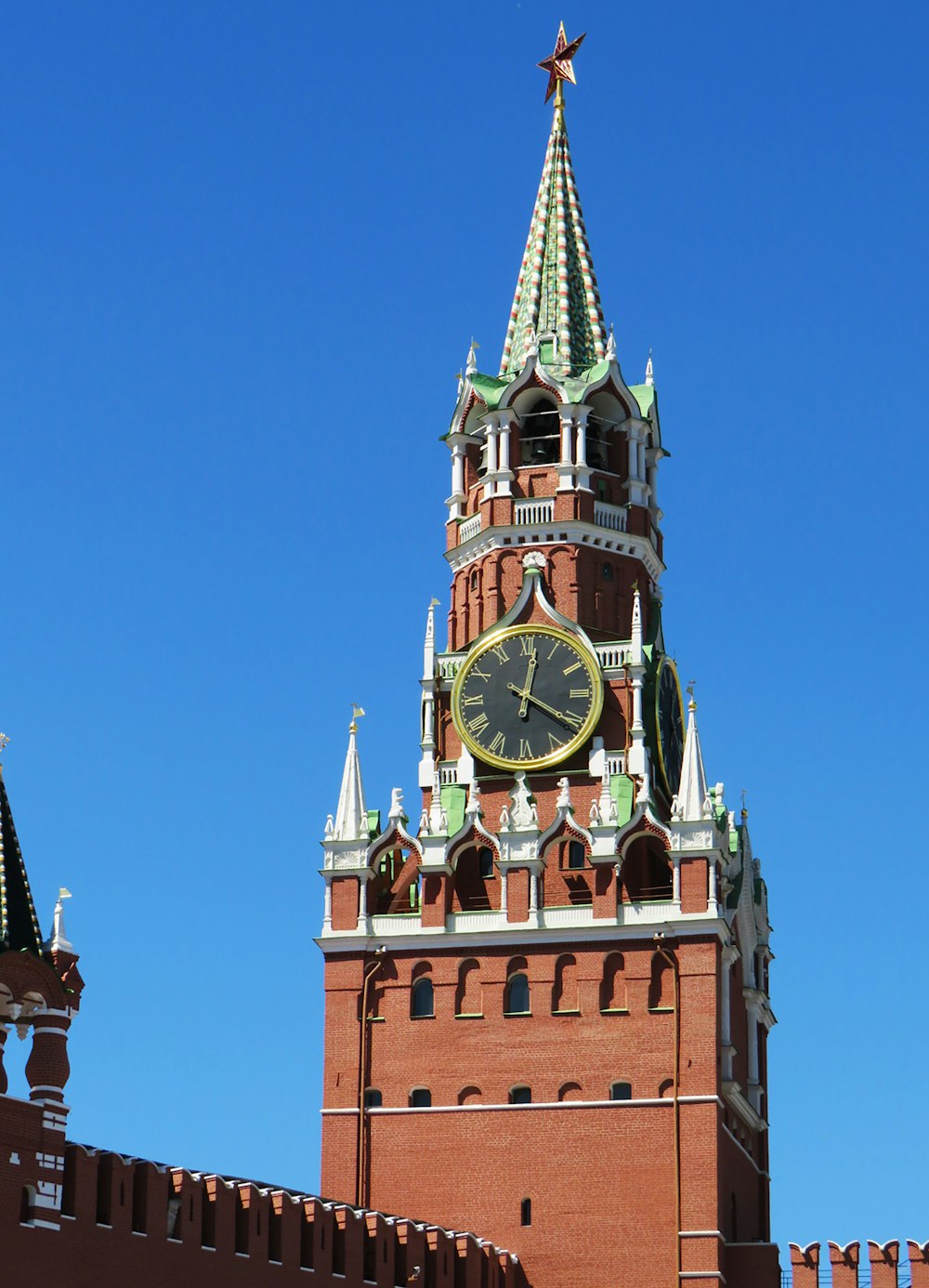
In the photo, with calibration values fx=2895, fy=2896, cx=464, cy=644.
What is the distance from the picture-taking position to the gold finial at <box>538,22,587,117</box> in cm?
8944

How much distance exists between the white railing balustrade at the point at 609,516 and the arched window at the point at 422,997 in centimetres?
1446

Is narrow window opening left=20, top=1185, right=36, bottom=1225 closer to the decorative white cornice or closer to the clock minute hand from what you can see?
the clock minute hand

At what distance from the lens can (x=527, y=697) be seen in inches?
3142

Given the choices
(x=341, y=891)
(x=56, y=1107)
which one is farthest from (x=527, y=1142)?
(x=56, y=1107)

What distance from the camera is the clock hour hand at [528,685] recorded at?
7969cm

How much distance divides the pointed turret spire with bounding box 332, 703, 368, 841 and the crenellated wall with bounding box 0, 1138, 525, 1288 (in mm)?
12717

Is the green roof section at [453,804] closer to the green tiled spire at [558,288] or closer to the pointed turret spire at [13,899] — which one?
the green tiled spire at [558,288]

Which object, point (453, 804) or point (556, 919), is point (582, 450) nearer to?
point (453, 804)

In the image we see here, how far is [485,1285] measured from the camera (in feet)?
231

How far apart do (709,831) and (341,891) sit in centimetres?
1017

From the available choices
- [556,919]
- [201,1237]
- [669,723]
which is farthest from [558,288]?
[201,1237]

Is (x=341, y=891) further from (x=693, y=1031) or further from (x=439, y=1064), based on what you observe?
(x=693, y=1031)

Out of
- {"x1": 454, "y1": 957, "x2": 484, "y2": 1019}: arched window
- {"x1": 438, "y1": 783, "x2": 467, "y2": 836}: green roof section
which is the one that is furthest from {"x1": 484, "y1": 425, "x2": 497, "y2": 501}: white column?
{"x1": 454, "y1": 957, "x2": 484, "y2": 1019}: arched window

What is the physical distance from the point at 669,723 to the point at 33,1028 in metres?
30.2
